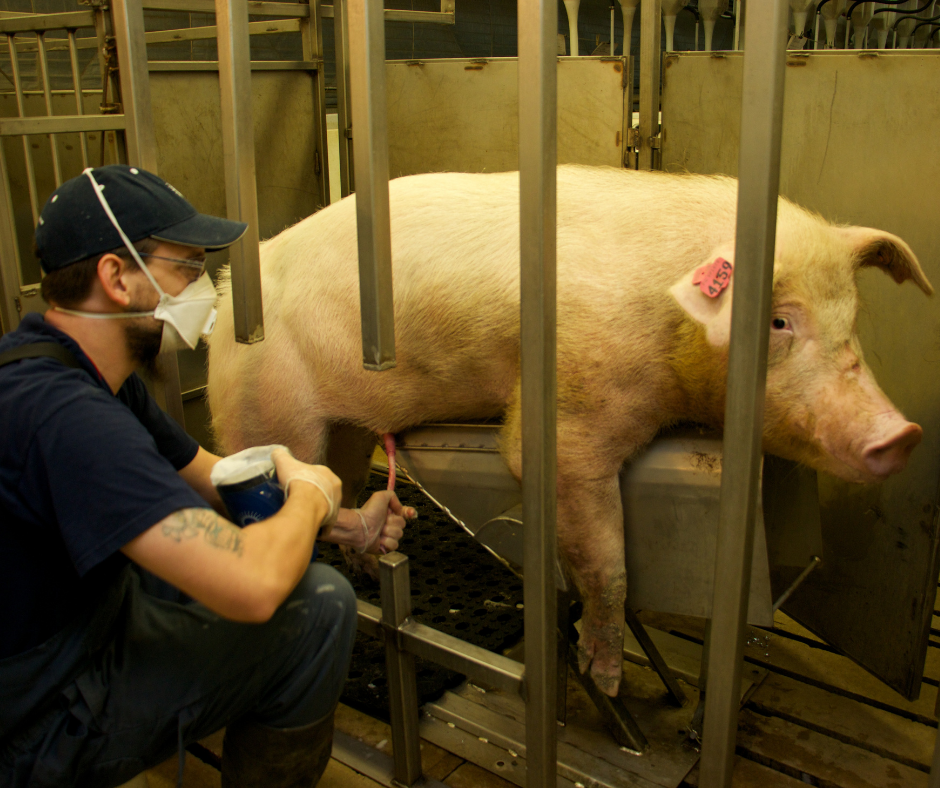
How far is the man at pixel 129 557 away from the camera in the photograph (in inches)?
53.7

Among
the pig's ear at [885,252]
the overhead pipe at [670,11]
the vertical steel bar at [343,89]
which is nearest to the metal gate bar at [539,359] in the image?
the pig's ear at [885,252]

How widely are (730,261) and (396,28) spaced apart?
4022mm

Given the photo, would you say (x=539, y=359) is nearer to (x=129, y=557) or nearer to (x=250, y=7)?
(x=129, y=557)

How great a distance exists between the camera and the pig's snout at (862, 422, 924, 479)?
177cm

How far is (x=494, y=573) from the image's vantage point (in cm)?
307

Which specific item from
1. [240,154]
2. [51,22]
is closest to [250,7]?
[51,22]

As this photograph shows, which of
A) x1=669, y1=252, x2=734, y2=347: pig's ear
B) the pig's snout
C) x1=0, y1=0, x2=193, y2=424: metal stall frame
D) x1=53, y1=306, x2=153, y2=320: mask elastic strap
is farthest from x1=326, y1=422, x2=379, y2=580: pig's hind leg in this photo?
the pig's snout

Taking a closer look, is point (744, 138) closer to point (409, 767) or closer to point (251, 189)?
point (251, 189)

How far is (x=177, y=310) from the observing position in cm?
165

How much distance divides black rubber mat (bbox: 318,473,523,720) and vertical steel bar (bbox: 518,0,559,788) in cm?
82

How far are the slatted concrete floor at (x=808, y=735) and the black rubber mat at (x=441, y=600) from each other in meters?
0.15

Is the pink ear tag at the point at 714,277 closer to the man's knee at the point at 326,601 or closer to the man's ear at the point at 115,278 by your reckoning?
the man's knee at the point at 326,601

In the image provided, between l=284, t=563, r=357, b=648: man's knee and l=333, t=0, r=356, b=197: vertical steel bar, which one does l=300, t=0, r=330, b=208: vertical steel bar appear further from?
l=284, t=563, r=357, b=648: man's knee

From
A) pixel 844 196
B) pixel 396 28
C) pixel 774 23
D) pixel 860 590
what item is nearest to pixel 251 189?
pixel 774 23
